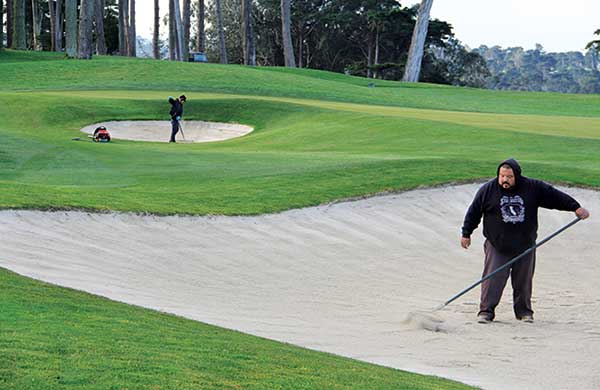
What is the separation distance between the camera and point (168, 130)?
123 feet

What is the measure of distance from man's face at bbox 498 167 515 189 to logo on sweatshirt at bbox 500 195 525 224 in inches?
6.8

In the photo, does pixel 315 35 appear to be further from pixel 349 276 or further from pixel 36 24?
pixel 349 276

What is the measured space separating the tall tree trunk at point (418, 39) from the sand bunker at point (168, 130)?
3586cm

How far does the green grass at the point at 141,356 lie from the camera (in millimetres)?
6551

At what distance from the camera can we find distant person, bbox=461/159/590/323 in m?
11.9

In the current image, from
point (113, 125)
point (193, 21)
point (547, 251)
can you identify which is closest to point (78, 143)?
point (113, 125)

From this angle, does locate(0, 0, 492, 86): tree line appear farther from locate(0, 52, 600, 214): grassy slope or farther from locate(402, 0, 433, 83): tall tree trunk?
locate(0, 52, 600, 214): grassy slope

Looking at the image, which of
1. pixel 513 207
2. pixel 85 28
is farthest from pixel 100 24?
pixel 513 207

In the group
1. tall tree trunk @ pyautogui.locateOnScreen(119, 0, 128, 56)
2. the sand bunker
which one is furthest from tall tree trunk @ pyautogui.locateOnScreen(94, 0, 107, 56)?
the sand bunker

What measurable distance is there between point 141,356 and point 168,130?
100 feet

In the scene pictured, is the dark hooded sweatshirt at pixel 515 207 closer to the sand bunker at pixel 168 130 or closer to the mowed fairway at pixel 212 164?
the mowed fairway at pixel 212 164

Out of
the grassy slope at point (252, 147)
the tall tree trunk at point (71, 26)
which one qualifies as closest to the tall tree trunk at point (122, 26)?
the tall tree trunk at point (71, 26)

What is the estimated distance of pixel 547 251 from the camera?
1764 cm

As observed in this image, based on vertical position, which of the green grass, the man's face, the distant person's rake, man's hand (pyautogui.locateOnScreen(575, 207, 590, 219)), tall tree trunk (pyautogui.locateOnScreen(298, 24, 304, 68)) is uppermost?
tall tree trunk (pyautogui.locateOnScreen(298, 24, 304, 68))
